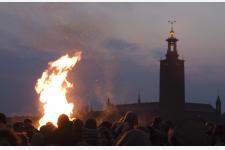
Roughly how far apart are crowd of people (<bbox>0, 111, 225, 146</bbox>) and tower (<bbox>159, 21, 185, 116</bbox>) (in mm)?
73129

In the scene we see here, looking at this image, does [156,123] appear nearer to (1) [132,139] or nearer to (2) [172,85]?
(1) [132,139]

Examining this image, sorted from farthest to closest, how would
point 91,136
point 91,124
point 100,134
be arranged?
point 91,124 < point 100,134 < point 91,136

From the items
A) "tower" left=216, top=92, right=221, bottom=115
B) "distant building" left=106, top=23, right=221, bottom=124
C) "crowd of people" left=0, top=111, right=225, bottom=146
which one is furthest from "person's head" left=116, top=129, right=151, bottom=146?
"tower" left=216, top=92, right=221, bottom=115

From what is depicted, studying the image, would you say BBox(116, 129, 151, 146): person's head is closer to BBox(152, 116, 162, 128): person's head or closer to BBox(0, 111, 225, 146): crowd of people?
BBox(0, 111, 225, 146): crowd of people

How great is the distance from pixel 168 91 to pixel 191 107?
168 feet

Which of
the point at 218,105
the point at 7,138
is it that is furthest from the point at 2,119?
the point at 218,105

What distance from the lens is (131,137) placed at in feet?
28.1

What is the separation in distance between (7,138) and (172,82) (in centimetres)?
7828

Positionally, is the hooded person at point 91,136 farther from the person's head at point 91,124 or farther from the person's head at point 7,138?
the person's head at point 7,138

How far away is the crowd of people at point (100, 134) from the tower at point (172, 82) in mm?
73129

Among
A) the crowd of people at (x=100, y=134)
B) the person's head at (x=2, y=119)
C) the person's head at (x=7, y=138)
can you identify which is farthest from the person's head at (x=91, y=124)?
the person's head at (x=7, y=138)

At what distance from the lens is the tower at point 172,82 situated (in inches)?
3388

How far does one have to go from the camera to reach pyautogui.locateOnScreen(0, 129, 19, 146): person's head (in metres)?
9.42

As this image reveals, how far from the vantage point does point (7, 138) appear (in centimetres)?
948
